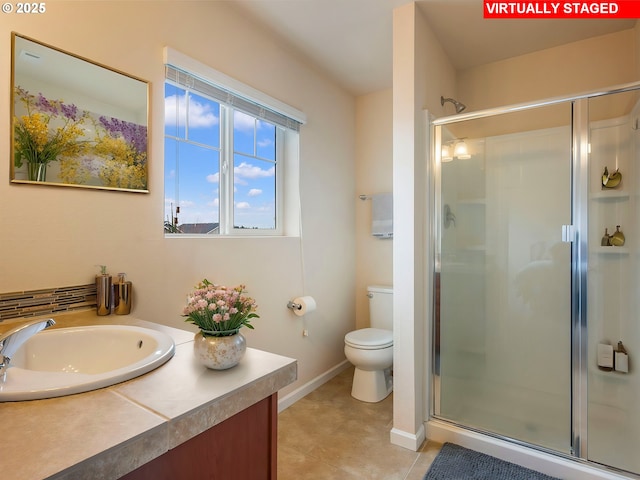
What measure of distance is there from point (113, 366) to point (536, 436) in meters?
2.05

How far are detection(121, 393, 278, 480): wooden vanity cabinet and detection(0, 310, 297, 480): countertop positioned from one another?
0.18 feet

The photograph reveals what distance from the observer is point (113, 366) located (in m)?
1.02

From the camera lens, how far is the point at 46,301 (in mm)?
1237

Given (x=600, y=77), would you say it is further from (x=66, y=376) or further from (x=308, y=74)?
(x=66, y=376)

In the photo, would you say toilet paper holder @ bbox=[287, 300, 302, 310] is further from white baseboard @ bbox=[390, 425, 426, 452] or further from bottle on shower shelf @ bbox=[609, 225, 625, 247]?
bottle on shower shelf @ bbox=[609, 225, 625, 247]

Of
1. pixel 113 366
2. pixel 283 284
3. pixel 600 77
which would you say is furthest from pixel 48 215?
pixel 600 77

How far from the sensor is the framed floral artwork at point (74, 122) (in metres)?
1.21

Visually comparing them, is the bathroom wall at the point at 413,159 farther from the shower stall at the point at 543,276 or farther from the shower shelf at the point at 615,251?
the shower shelf at the point at 615,251

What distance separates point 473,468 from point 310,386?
1.18 metres

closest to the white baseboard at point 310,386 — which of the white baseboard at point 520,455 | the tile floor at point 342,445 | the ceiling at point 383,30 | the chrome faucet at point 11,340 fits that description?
the tile floor at point 342,445

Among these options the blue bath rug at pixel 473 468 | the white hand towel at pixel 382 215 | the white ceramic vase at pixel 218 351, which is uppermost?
the white hand towel at pixel 382 215

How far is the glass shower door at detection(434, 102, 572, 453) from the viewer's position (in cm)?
192

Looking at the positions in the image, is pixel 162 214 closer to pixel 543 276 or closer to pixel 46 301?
pixel 46 301

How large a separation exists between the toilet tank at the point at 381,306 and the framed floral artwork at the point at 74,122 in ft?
6.19
